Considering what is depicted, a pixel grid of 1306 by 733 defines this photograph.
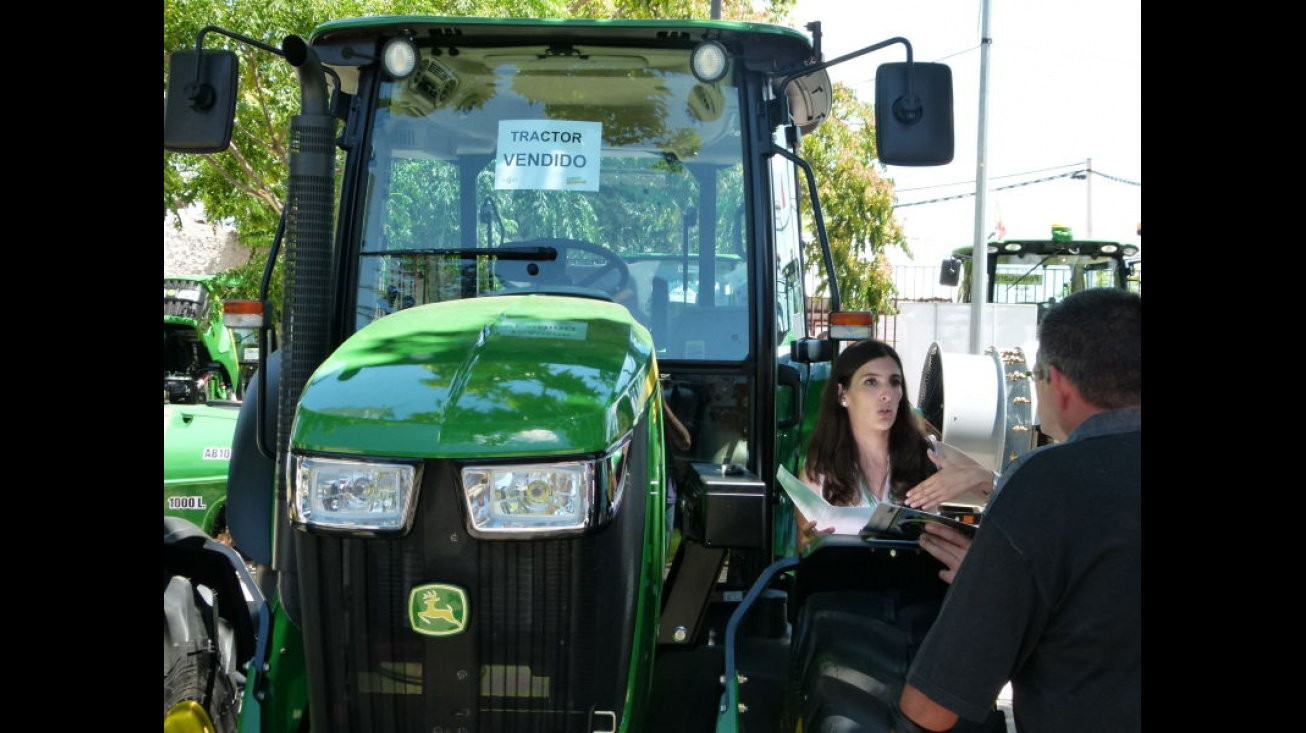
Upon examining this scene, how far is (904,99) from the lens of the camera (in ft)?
11.3

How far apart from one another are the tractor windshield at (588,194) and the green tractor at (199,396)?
0.75 meters

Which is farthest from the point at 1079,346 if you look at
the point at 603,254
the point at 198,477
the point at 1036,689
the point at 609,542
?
the point at 198,477

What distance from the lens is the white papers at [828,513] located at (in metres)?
3.43

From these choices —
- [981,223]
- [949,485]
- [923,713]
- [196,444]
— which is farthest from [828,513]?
[981,223]

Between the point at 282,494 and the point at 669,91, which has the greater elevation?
the point at 669,91

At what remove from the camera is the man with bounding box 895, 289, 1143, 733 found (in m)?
2.34

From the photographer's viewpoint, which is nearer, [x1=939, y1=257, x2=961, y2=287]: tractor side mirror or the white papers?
the white papers

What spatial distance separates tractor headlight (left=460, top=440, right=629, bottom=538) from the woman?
183 centimetres

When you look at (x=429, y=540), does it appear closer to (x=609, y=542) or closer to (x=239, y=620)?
(x=609, y=542)

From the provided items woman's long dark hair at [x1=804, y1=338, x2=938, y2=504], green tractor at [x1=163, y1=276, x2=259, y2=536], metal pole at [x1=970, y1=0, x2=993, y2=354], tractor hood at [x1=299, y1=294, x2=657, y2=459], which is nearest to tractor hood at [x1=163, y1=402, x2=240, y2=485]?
green tractor at [x1=163, y1=276, x2=259, y2=536]

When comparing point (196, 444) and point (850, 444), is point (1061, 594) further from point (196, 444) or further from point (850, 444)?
point (196, 444)

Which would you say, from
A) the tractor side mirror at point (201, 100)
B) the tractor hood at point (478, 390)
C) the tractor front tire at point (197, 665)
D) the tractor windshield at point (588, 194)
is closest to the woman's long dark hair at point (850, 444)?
the tractor windshield at point (588, 194)

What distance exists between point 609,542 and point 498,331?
1.91ft

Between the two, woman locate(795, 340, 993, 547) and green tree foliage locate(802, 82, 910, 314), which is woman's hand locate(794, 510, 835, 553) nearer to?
woman locate(795, 340, 993, 547)
